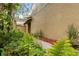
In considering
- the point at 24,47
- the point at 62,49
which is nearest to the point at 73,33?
the point at 62,49

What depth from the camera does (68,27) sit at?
1622mm

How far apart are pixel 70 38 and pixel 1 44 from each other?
56 cm

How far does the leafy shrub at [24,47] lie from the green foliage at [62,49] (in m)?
0.08

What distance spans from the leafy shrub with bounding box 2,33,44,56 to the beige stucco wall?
0.08 m

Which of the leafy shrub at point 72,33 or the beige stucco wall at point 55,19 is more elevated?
the beige stucco wall at point 55,19

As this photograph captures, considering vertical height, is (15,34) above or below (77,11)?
below

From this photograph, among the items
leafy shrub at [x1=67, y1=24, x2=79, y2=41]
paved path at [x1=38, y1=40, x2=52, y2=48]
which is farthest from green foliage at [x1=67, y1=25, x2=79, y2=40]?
paved path at [x1=38, y1=40, x2=52, y2=48]

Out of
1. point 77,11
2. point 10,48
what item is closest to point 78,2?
point 77,11

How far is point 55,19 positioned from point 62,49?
0.25m

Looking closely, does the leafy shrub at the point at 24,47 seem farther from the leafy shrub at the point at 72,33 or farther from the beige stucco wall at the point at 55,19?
the leafy shrub at the point at 72,33

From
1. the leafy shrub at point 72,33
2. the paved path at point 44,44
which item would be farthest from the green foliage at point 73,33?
the paved path at point 44,44

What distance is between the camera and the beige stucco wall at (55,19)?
1.62 meters

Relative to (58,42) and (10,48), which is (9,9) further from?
(58,42)

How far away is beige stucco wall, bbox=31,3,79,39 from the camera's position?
1.62 meters
